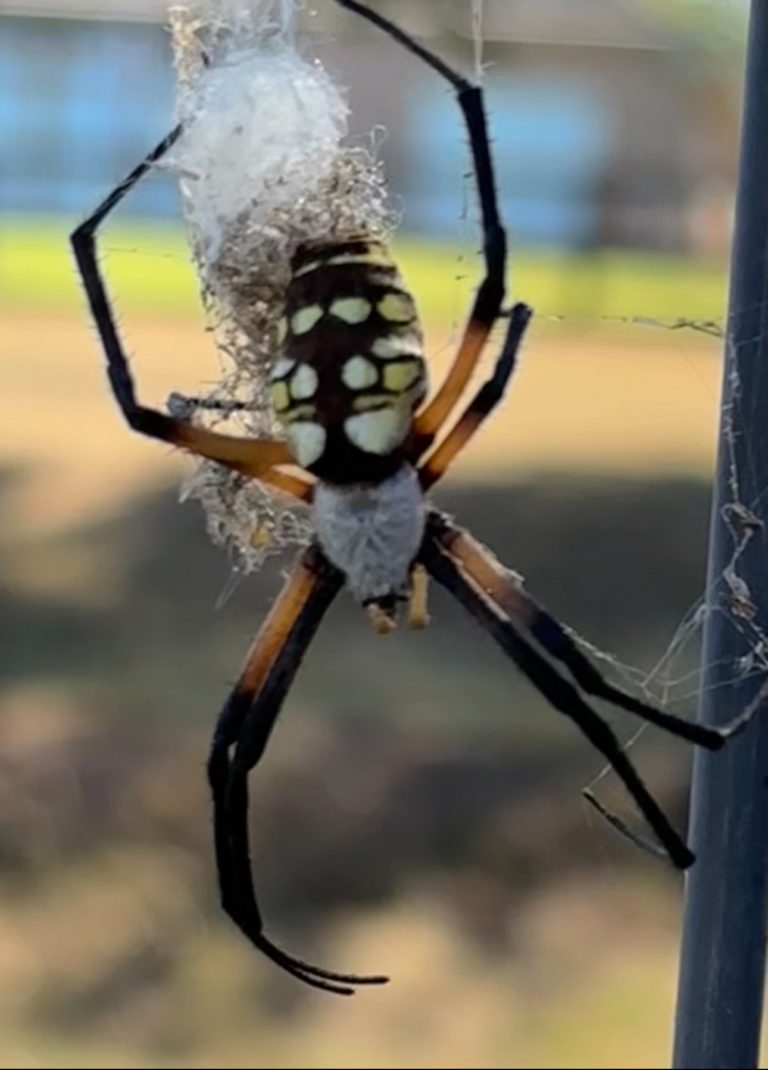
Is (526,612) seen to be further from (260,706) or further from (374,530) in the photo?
(260,706)

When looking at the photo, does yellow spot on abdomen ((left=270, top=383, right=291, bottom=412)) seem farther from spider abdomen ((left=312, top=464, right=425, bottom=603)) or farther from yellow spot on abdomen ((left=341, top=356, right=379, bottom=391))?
spider abdomen ((left=312, top=464, right=425, bottom=603))

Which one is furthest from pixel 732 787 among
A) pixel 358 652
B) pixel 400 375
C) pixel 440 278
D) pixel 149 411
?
pixel 358 652

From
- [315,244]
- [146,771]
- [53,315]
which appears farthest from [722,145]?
[315,244]

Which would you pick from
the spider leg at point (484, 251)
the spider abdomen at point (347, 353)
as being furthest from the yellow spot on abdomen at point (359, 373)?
the spider leg at point (484, 251)

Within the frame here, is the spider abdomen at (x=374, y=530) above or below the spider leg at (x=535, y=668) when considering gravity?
above

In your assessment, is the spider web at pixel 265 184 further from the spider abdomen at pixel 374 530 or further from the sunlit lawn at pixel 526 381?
the sunlit lawn at pixel 526 381

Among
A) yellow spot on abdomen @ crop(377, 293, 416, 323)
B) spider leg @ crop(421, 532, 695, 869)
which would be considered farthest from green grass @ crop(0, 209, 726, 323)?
spider leg @ crop(421, 532, 695, 869)
